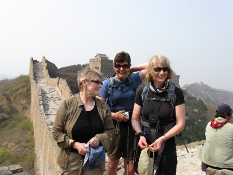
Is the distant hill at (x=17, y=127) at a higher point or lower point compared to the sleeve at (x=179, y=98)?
lower

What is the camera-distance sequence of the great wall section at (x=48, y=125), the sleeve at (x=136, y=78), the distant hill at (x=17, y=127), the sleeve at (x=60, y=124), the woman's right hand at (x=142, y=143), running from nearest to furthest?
the sleeve at (x=60, y=124)
the woman's right hand at (x=142, y=143)
the sleeve at (x=136, y=78)
the great wall section at (x=48, y=125)
the distant hill at (x=17, y=127)

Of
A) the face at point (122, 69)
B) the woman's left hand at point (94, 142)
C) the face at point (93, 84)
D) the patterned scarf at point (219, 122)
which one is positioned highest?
the face at point (122, 69)

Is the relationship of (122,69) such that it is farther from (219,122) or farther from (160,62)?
(219,122)

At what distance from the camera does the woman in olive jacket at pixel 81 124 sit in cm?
366

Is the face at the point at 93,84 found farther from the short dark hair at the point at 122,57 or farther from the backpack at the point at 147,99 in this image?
the short dark hair at the point at 122,57

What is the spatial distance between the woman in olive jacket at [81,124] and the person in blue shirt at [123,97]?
68 centimetres

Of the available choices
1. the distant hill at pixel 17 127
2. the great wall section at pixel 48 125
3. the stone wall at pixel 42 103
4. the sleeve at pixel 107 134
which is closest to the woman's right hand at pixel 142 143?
the sleeve at pixel 107 134

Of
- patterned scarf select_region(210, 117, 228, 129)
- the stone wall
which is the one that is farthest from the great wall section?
patterned scarf select_region(210, 117, 228, 129)

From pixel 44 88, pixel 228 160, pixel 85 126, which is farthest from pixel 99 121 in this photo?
pixel 44 88

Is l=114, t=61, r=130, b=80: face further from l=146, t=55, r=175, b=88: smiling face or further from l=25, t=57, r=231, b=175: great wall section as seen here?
l=25, t=57, r=231, b=175: great wall section

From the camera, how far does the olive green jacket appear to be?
3660mm

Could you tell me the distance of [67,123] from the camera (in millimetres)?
3693

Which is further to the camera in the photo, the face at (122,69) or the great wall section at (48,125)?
the great wall section at (48,125)

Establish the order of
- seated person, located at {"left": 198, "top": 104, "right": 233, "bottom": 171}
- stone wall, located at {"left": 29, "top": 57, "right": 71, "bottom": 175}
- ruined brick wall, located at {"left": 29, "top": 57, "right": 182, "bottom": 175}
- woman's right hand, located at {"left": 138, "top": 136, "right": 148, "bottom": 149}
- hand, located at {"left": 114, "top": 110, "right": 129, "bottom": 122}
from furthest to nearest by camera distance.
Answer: stone wall, located at {"left": 29, "top": 57, "right": 71, "bottom": 175} < ruined brick wall, located at {"left": 29, "top": 57, "right": 182, "bottom": 175} < hand, located at {"left": 114, "top": 110, "right": 129, "bottom": 122} < seated person, located at {"left": 198, "top": 104, "right": 233, "bottom": 171} < woman's right hand, located at {"left": 138, "top": 136, "right": 148, "bottom": 149}
